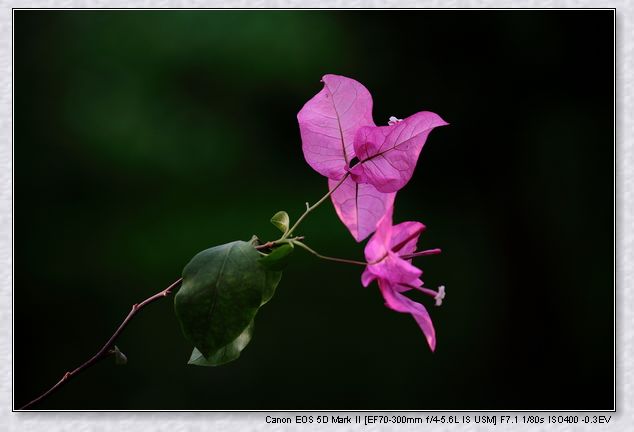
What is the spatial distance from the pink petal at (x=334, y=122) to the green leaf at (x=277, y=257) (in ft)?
0.42

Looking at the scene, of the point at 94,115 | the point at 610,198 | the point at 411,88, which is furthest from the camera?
the point at 610,198

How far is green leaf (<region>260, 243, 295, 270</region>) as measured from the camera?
55cm

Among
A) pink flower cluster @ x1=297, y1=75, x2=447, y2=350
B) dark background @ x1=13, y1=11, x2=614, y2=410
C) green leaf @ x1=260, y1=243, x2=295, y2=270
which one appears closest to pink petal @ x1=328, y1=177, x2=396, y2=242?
pink flower cluster @ x1=297, y1=75, x2=447, y2=350

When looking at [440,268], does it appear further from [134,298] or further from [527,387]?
[134,298]

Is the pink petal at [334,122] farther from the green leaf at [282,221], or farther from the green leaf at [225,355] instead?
the green leaf at [225,355]

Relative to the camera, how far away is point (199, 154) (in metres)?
3.08

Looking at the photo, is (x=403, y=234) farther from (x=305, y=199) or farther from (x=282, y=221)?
(x=305, y=199)

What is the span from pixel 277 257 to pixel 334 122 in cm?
16

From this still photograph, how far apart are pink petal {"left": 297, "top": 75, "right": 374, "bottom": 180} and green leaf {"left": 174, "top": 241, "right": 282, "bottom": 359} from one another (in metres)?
0.15

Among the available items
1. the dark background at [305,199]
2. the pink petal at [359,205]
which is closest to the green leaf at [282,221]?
the pink petal at [359,205]

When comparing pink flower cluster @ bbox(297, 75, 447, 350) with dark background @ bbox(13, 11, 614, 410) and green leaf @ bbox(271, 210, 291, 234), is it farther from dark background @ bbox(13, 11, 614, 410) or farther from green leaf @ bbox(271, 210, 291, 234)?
dark background @ bbox(13, 11, 614, 410)

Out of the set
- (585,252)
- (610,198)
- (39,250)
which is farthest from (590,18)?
(39,250)

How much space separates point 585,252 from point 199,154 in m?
2.01

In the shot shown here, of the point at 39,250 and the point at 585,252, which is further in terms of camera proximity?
the point at 585,252
